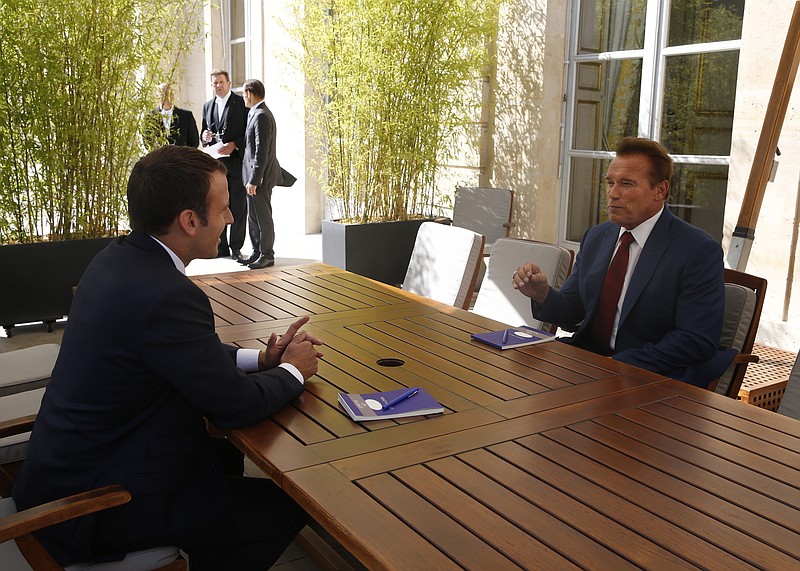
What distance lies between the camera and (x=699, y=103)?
18.6ft

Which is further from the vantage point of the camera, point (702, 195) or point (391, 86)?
point (391, 86)

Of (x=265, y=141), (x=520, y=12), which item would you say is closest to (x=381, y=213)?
(x=265, y=141)

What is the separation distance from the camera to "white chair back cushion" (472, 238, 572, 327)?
3.46 meters

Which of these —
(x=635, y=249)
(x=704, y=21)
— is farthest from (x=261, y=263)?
(x=635, y=249)

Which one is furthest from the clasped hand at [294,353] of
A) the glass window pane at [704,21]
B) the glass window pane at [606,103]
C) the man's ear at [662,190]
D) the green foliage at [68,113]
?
the glass window pane at [606,103]

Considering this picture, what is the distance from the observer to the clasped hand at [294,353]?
86.4 inches

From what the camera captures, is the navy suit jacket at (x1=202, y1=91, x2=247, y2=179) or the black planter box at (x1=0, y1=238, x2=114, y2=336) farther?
the navy suit jacket at (x1=202, y1=91, x2=247, y2=179)

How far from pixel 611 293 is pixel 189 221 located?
1.65m

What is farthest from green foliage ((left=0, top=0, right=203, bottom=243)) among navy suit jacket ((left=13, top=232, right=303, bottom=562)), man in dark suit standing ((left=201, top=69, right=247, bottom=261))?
navy suit jacket ((left=13, top=232, right=303, bottom=562))

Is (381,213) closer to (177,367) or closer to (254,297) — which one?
(254,297)

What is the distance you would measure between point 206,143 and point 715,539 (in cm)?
737

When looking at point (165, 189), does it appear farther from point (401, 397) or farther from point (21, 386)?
point (21, 386)

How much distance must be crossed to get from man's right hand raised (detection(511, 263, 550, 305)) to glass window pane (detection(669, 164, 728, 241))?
3.07 metres

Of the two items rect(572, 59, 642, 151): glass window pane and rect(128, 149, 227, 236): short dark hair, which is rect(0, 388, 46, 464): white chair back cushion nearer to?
rect(128, 149, 227, 236): short dark hair
